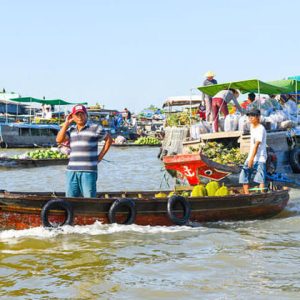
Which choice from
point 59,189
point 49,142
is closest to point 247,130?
point 59,189

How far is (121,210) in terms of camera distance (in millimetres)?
7684

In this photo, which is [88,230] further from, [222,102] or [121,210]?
[222,102]

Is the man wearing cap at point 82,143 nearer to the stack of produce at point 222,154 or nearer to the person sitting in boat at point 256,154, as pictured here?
the person sitting in boat at point 256,154

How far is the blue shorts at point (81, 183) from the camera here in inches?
292

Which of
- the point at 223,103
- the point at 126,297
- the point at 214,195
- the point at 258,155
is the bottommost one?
the point at 126,297

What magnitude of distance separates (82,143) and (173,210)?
168 centimetres

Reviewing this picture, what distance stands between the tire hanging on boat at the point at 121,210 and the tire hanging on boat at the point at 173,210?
53 cm

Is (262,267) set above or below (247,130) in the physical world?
below

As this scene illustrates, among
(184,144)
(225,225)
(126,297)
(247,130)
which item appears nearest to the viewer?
(126,297)

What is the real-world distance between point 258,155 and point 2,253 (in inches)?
169

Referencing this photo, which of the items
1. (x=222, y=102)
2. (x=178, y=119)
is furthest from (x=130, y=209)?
(x=178, y=119)

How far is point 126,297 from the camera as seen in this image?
16.3 feet

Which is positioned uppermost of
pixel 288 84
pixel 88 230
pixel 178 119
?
pixel 288 84

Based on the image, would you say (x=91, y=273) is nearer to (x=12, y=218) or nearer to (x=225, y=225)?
(x=12, y=218)
